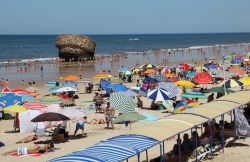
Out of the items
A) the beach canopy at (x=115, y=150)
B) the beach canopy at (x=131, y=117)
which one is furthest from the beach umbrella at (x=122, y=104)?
the beach canopy at (x=115, y=150)

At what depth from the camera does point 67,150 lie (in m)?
13.9

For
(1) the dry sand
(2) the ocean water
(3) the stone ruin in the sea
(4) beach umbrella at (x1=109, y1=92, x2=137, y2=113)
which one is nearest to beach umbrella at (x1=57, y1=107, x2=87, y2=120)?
(1) the dry sand

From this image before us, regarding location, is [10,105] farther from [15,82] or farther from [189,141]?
[15,82]

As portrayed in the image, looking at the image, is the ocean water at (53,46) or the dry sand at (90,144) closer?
the dry sand at (90,144)

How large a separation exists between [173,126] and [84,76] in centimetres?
3205

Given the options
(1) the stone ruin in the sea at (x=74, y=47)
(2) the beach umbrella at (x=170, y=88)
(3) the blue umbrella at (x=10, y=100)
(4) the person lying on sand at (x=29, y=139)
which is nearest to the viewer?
(4) the person lying on sand at (x=29, y=139)

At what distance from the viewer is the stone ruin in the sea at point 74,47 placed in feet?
192

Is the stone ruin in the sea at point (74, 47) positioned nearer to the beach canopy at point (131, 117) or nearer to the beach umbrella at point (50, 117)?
the beach umbrella at point (50, 117)

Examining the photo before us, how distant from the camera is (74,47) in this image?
192ft

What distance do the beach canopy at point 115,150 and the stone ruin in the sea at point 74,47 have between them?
49.8 metres

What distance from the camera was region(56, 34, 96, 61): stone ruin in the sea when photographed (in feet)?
192

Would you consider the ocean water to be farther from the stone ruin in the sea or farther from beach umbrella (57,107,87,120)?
beach umbrella (57,107,87,120)

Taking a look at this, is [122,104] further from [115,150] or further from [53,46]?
[53,46]

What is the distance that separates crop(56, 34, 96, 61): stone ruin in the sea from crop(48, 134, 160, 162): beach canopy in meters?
49.8
